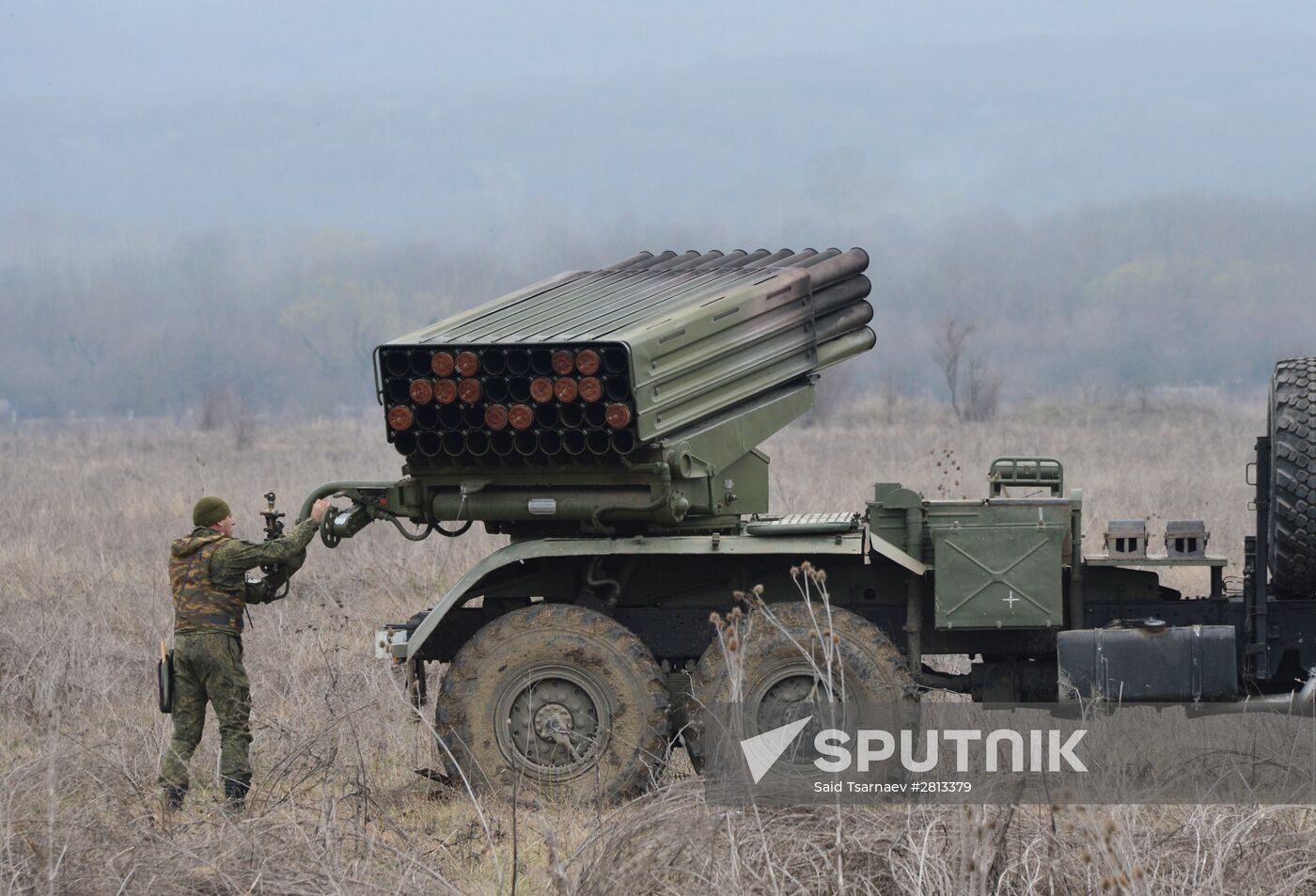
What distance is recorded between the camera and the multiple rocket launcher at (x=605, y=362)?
772 centimetres

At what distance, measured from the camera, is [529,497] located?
8.18 metres

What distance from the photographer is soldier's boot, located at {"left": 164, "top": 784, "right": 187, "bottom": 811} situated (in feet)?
25.3

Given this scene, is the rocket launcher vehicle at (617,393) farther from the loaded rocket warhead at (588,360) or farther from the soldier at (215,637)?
the soldier at (215,637)

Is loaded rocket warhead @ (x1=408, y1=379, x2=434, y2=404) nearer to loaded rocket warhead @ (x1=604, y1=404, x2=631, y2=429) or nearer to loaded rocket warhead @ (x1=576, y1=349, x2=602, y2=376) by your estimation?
loaded rocket warhead @ (x1=576, y1=349, x2=602, y2=376)

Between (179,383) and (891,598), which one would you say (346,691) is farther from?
(179,383)

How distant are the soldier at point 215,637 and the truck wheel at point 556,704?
94cm

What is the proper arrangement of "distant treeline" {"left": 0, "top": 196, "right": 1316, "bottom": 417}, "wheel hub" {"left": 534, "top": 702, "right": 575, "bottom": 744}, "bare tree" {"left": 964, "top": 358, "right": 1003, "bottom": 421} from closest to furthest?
"wheel hub" {"left": 534, "top": 702, "right": 575, "bottom": 744} < "bare tree" {"left": 964, "top": 358, "right": 1003, "bottom": 421} < "distant treeline" {"left": 0, "top": 196, "right": 1316, "bottom": 417}

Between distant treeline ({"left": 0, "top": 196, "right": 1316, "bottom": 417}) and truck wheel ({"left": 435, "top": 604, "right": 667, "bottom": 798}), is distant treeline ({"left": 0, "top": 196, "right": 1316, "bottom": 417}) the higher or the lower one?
the higher one

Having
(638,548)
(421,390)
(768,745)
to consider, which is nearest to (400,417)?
(421,390)

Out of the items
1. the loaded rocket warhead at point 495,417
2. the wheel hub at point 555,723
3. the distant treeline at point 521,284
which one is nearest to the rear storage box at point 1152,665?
the wheel hub at point 555,723

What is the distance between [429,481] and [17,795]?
7.93 feet

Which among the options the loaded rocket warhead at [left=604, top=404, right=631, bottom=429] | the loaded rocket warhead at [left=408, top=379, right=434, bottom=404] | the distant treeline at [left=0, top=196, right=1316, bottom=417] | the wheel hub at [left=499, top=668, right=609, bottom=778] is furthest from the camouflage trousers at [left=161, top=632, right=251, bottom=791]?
the distant treeline at [left=0, top=196, right=1316, bottom=417]

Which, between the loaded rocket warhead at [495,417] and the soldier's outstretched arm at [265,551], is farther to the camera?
the soldier's outstretched arm at [265,551]

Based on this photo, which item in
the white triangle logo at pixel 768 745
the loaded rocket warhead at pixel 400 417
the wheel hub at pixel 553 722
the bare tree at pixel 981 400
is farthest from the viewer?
the bare tree at pixel 981 400
